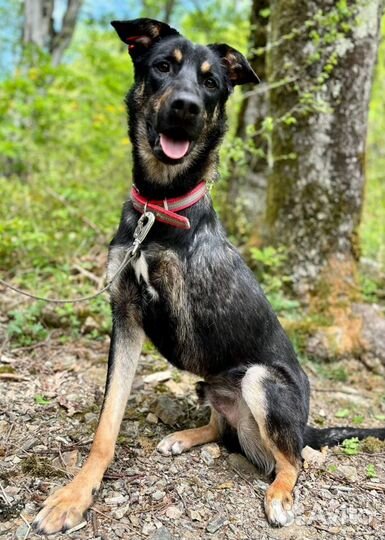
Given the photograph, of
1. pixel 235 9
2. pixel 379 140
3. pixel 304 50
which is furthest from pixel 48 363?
pixel 235 9

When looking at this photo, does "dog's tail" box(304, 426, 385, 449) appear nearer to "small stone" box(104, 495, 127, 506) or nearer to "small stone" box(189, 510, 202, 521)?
"small stone" box(189, 510, 202, 521)

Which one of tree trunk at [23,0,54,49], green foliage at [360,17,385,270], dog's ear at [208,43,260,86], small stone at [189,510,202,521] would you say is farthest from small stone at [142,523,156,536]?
tree trunk at [23,0,54,49]

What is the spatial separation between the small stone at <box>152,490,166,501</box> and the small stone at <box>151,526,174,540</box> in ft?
0.79

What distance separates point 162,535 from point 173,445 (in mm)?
785

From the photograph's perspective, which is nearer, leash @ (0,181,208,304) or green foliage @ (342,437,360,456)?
leash @ (0,181,208,304)

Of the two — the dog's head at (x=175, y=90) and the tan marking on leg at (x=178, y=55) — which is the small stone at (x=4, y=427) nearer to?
the dog's head at (x=175, y=90)

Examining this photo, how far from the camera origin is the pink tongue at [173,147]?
2.83 metres

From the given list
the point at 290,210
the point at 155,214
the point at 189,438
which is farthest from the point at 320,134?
the point at 189,438

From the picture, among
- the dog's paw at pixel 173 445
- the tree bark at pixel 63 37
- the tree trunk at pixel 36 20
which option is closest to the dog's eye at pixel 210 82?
the dog's paw at pixel 173 445

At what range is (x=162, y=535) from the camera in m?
2.40

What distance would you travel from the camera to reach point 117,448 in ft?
10.2

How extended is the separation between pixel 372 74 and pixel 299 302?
2.39m

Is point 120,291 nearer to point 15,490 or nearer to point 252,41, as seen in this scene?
point 15,490

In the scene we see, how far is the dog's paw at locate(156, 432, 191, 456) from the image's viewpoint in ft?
10.3
